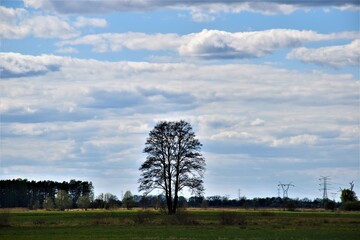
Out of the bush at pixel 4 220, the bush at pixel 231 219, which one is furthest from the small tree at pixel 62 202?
the bush at pixel 231 219

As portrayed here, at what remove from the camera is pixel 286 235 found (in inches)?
1988

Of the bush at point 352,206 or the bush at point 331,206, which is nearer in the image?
the bush at point 352,206

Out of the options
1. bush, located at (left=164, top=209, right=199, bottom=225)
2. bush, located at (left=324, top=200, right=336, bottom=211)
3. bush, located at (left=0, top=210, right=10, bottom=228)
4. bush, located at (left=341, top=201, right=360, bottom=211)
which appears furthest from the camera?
bush, located at (left=324, top=200, right=336, bottom=211)

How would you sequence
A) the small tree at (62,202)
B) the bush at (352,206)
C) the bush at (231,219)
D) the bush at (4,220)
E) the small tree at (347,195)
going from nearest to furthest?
1. the bush at (4,220)
2. the bush at (231,219)
3. the bush at (352,206)
4. the small tree at (62,202)
5. the small tree at (347,195)

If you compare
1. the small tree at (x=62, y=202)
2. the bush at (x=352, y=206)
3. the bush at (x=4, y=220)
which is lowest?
the bush at (x=4, y=220)

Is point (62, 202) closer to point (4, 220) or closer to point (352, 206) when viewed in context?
point (352, 206)

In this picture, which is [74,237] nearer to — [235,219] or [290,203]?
[235,219]

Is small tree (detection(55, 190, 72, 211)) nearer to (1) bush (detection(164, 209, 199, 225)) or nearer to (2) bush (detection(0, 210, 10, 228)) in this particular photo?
(1) bush (detection(164, 209, 199, 225))

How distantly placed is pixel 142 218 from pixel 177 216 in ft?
10.9

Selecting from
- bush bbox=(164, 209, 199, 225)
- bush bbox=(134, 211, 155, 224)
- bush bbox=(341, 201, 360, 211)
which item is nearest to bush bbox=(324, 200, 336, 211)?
bush bbox=(341, 201, 360, 211)

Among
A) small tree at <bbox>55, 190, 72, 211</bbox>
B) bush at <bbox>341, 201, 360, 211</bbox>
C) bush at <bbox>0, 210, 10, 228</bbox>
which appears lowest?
bush at <bbox>0, 210, 10, 228</bbox>

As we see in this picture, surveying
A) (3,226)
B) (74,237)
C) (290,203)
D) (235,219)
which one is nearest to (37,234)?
(74,237)

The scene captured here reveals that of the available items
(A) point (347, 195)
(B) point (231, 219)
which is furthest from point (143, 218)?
(A) point (347, 195)

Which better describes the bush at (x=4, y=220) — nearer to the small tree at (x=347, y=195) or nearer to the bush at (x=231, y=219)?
the bush at (x=231, y=219)
